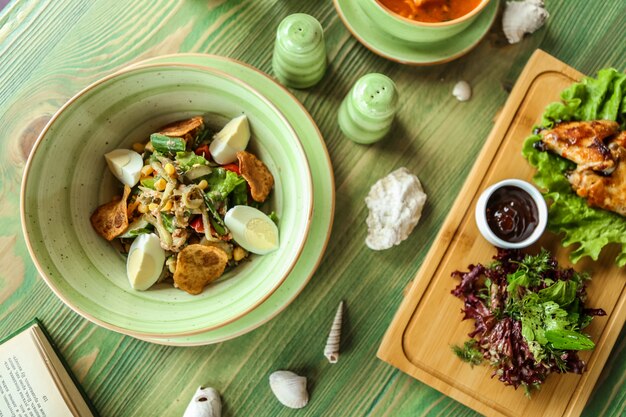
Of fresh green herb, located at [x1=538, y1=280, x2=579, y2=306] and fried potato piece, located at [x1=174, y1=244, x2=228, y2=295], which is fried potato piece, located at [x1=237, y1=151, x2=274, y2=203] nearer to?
fried potato piece, located at [x1=174, y1=244, x2=228, y2=295]

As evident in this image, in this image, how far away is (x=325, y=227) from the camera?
139 cm

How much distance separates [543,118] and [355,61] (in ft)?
1.82

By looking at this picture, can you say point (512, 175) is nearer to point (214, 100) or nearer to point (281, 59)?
point (281, 59)

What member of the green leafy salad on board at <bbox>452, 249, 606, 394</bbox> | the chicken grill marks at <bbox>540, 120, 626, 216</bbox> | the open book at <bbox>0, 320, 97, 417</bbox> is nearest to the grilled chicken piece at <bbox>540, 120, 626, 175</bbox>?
the chicken grill marks at <bbox>540, 120, 626, 216</bbox>

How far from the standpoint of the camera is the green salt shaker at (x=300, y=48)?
4.35 feet

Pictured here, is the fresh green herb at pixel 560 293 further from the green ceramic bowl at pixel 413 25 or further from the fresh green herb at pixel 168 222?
the fresh green herb at pixel 168 222

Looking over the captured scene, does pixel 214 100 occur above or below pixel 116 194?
above

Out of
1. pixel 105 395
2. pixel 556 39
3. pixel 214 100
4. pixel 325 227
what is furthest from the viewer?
pixel 556 39

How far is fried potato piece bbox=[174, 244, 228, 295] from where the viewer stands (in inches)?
50.2

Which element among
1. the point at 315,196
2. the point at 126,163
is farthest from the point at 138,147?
the point at 315,196

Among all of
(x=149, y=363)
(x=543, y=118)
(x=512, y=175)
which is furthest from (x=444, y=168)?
(x=149, y=363)

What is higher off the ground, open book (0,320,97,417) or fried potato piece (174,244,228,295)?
fried potato piece (174,244,228,295)

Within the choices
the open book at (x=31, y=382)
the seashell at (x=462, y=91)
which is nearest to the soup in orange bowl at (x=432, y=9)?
the seashell at (x=462, y=91)

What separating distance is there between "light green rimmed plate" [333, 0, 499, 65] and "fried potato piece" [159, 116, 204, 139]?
1.66 feet
